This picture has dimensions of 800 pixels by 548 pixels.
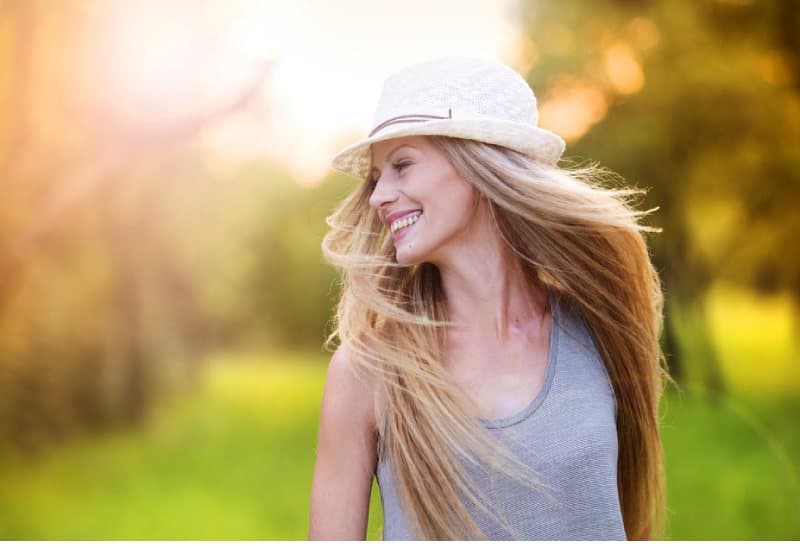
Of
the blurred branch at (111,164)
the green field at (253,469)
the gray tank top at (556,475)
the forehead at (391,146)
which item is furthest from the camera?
the blurred branch at (111,164)

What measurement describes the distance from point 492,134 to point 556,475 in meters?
0.53

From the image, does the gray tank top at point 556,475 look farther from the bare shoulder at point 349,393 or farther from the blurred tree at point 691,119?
the blurred tree at point 691,119

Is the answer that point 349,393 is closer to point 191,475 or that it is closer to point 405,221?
point 405,221

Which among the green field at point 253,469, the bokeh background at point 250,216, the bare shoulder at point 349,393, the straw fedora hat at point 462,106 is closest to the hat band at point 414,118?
the straw fedora hat at point 462,106

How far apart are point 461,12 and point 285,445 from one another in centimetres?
213

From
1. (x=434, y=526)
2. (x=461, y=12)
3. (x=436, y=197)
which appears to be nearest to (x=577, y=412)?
(x=434, y=526)

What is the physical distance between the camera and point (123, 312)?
11.9 feet

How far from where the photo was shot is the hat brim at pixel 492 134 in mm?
1196

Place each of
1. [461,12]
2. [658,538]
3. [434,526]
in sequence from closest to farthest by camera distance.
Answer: [434,526], [658,538], [461,12]

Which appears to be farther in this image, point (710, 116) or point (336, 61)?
point (710, 116)

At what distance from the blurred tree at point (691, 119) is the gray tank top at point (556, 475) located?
250 cm

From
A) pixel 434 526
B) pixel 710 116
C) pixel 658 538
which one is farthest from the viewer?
pixel 710 116

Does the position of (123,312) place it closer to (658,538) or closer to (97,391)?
(97,391)

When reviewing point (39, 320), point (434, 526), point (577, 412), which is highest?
point (577, 412)
